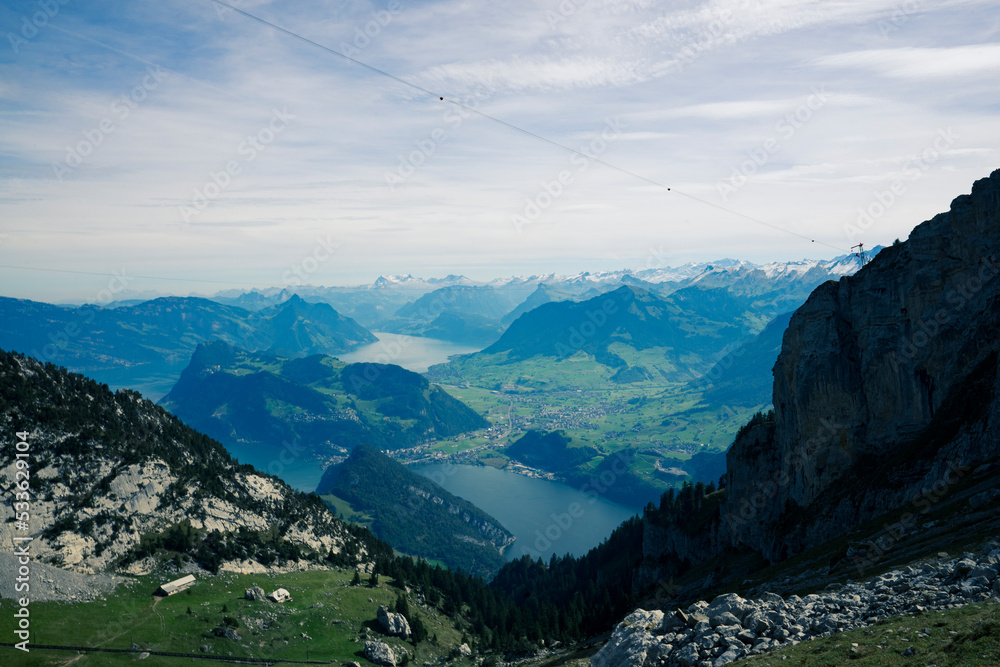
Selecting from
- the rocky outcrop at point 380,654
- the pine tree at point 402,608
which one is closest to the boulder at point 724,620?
the rocky outcrop at point 380,654

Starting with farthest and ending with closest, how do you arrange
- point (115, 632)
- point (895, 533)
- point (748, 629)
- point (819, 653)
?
point (115, 632) < point (895, 533) < point (748, 629) < point (819, 653)

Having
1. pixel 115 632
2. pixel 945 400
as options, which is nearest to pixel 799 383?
pixel 945 400

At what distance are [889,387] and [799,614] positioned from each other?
43326mm

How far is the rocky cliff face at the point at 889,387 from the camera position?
54.6m

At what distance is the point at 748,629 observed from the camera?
30.6 m

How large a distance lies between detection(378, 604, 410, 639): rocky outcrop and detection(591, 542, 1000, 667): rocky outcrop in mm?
56393

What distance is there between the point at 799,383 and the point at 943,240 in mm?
22175

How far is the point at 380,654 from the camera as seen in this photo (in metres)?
72.4

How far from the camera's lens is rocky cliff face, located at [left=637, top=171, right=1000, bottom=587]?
5456 centimetres

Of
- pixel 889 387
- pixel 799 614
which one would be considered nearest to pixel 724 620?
pixel 799 614

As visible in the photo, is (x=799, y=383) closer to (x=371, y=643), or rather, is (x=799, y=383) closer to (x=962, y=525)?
(x=962, y=525)

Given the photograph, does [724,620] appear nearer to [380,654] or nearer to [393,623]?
[380,654]

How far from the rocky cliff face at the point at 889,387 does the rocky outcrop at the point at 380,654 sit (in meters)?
50.2

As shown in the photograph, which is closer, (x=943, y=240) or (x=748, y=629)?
(x=748, y=629)
